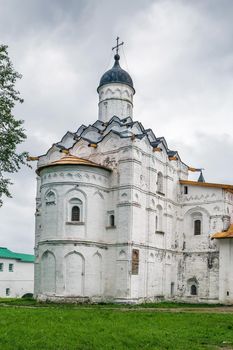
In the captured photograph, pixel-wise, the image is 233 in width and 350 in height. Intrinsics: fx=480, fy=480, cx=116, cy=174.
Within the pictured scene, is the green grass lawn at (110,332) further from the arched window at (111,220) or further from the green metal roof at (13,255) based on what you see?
the green metal roof at (13,255)

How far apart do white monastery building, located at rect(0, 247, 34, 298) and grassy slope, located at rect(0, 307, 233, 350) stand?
3395 centimetres

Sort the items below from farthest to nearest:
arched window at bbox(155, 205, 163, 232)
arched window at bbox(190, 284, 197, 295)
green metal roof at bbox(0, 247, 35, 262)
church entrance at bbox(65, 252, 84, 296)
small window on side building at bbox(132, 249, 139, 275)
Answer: green metal roof at bbox(0, 247, 35, 262) → arched window at bbox(190, 284, 197, 295) → arched window at bbox(155, 205, 163, 232) → small window on side building at bbox(132, 249, 139, 275) → church entrance at bbox(65, 252, 84, 296)

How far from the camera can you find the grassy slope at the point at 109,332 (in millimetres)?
11648

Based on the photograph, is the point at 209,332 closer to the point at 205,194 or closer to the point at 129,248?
the point at 129,248

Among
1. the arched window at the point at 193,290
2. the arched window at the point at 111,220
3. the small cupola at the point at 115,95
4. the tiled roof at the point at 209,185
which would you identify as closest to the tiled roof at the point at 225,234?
the tiled roof at the point at 209,185

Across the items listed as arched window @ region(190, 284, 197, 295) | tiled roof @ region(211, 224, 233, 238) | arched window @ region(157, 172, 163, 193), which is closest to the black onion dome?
arched window @ region(157, 172, 163, 193)

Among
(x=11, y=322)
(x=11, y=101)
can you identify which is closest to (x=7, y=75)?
(x=11, y=101)

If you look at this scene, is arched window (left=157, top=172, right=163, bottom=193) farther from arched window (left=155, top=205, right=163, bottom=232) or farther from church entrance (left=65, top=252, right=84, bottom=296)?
church entrance (left=65, top=252, right=84, bottom=296)

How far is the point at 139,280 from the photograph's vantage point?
29.7 meters

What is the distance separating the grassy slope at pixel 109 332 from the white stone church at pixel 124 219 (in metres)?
10.8

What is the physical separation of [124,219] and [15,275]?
2571cm

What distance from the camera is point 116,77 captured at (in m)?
36.2

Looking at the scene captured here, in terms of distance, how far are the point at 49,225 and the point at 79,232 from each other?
75.9 inches

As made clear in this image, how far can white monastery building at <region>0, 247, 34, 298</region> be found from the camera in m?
50.0
